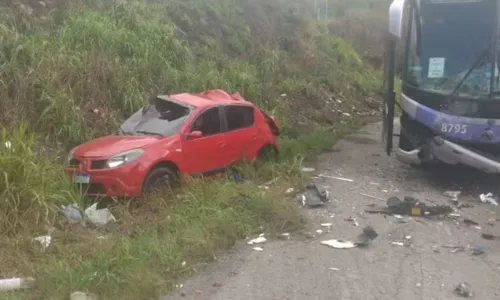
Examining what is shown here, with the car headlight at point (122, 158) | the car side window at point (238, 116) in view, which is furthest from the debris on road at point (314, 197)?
the car headlight at point (122, 158)

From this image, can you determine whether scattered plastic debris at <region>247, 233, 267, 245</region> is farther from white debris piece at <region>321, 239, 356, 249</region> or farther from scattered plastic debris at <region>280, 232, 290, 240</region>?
white debris piece at <region>321, 239, 356, 249</region>

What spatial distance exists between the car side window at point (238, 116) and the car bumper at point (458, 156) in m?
2.94

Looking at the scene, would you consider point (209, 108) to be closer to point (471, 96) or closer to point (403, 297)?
point (471, 96)

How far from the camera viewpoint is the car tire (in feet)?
27.9

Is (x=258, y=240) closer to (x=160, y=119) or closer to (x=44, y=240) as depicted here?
(x=44, y=240)

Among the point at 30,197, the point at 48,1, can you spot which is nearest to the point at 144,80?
the point at 48,1

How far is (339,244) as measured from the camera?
706cm

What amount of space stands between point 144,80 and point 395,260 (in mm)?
7811

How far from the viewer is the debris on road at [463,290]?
224 inches

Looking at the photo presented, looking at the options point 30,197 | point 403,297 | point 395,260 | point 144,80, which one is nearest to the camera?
point 403,297

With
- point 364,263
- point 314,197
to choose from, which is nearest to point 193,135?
point 314,197

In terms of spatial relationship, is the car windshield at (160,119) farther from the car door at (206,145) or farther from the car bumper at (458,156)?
the car bumper at (458,156)

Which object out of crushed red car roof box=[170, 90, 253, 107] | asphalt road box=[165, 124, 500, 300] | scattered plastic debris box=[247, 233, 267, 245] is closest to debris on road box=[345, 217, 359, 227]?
asphalt road box=[165, 124, 500, 300]

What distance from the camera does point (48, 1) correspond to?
13805mm
